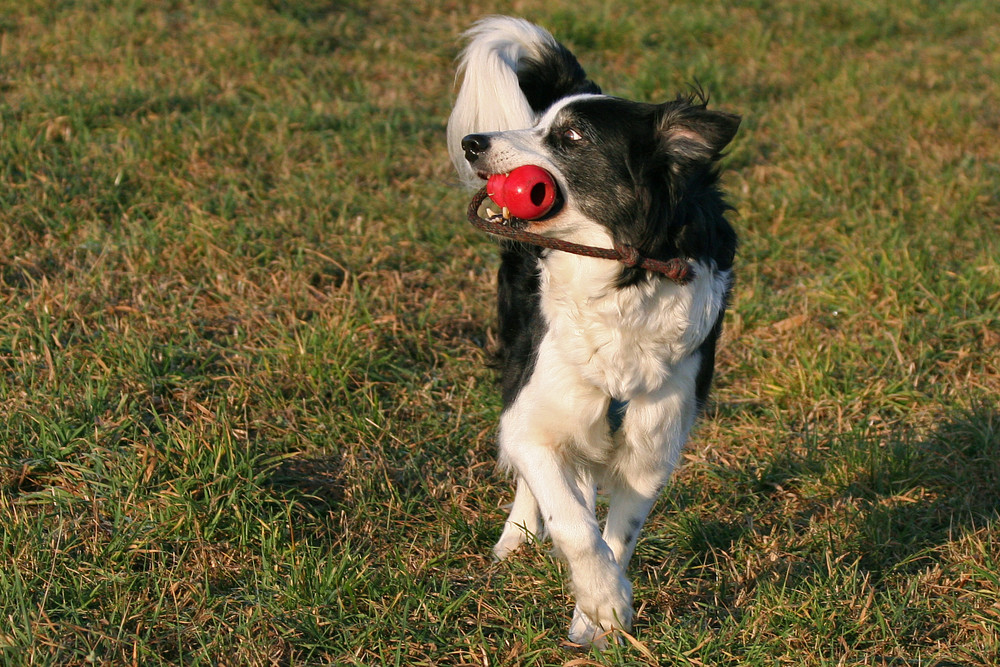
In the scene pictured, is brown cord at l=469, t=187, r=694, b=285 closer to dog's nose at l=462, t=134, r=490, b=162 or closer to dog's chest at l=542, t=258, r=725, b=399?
dog's chest at l=542, t=258, r=725, b=399

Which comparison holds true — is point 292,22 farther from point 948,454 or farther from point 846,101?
point 948,454

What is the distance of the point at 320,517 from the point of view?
3193 mm

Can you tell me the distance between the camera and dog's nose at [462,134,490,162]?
2.74 m

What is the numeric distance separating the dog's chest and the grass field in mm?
653

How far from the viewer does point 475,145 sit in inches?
108

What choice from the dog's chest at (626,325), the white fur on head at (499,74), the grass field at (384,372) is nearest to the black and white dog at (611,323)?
the dog's chest at (626,325)

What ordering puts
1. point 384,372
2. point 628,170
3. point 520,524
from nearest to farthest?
point 628,170, point 520,524, point 384,372

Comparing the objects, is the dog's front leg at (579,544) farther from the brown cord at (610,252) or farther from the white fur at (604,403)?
Result: the brown cord at (610,252)

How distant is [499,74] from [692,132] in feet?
3.35

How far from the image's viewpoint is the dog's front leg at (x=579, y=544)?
253 centimetres

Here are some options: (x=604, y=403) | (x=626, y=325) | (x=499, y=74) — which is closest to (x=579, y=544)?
(x=604, y=403)

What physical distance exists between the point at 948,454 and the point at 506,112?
1.90 m

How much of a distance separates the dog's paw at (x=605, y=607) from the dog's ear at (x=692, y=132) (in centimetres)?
105

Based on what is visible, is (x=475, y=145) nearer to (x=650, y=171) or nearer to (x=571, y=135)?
(x=571, y=135)
